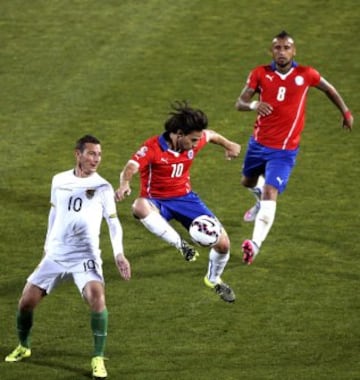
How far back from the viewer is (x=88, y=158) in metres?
13.2

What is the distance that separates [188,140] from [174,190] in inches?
31.0

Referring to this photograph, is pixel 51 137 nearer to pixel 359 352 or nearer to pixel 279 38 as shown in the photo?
pixel 279 38

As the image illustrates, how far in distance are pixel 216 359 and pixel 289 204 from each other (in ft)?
18.6

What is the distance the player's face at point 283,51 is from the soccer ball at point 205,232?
2.67 metres

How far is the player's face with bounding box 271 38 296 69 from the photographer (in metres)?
16.6

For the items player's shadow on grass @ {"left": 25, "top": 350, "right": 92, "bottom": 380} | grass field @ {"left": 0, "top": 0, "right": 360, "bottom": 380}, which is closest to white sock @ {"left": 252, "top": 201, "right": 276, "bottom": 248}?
grass field @ {"left": 0, "top": 0, "right": 360, "bottom": 380}

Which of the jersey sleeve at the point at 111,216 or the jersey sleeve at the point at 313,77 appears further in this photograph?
the jersey sleeve at the point at 313,77

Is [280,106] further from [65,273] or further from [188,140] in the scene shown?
[65,273]

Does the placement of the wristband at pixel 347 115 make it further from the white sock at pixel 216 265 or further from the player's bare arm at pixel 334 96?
the white sock at pixel 216 265

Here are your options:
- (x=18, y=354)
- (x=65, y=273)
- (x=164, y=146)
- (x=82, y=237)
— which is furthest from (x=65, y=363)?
(x=164, y=146)

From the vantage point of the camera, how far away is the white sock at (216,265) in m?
15.4

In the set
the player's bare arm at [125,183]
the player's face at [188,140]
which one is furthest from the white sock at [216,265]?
the player's bare arm at [125,183]

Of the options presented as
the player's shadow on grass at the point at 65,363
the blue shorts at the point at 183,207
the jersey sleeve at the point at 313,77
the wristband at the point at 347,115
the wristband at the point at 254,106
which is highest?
the jersey sleeve at the point at 313,77

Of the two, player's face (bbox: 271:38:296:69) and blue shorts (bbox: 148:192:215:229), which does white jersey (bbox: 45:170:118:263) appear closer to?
blue shorts (bbox: 148:192:215:229)
